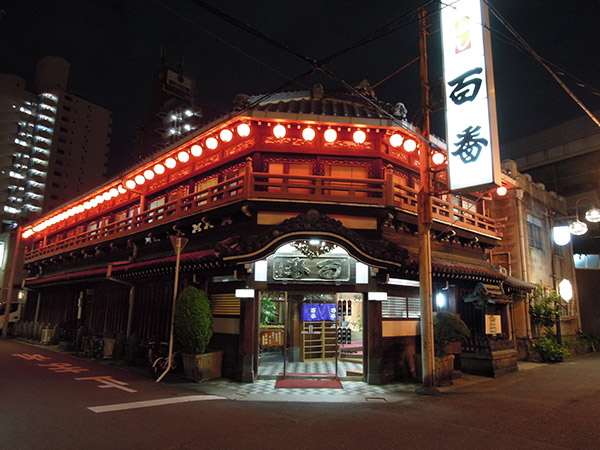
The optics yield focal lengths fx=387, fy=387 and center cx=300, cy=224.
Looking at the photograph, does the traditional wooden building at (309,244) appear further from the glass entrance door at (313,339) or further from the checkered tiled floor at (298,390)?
the checkered tiled floor at (298,390)

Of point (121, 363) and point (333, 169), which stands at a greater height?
point (333, 169)

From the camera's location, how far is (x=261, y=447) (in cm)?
653

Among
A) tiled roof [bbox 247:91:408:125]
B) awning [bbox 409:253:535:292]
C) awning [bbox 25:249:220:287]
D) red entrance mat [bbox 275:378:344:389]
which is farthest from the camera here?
tiled roof [bbox 247:91:408:125]

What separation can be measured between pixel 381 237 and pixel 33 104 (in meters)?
85.0

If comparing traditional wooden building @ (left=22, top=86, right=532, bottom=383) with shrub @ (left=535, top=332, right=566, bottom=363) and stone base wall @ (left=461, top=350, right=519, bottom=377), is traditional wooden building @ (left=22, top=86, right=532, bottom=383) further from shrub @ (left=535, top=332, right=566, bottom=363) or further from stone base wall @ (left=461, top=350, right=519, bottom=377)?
shrub @ (left=535, top=332, right=566, bottom=363)

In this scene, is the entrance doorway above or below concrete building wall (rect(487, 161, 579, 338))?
below

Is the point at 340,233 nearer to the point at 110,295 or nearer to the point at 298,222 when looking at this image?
the point at 298,222

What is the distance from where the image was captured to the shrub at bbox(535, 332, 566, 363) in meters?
19.3

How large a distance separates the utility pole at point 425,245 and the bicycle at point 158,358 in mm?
8587

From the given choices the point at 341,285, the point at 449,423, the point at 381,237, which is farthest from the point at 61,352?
the point at 449,423

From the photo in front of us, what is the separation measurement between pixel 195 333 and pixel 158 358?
1.97 meters

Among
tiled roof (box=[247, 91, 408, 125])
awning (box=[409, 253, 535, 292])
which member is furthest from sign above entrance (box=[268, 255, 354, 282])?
tiled roof (box=[247, 91, 408, 125])

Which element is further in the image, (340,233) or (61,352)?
(61,352)

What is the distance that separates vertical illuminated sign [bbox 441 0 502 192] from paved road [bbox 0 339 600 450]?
6125 millimetres
